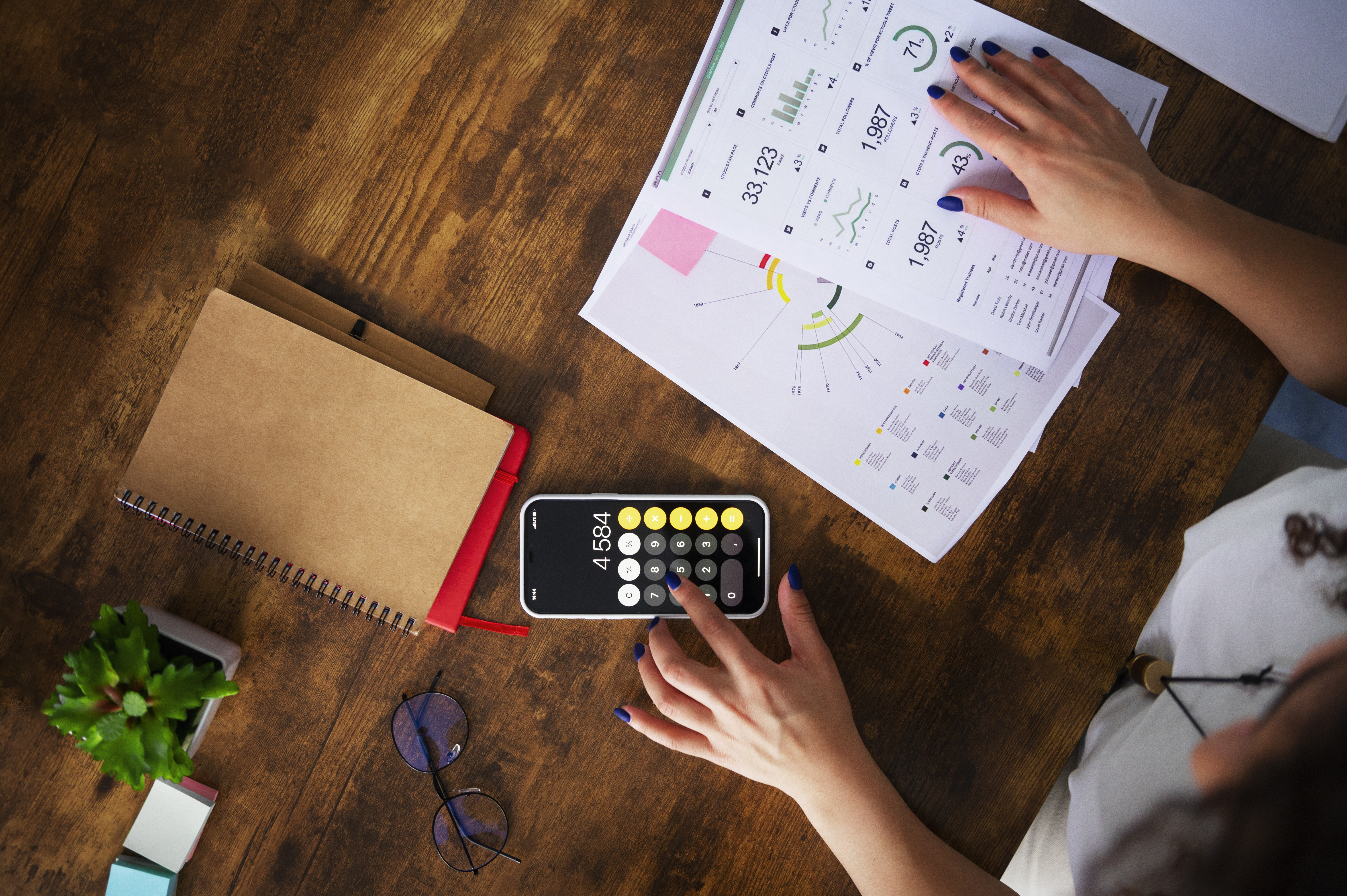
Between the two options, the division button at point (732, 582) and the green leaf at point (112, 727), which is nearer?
the green leaf at point (112, 727)

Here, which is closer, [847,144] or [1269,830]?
[1269,830]

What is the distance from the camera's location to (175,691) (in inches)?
26.8

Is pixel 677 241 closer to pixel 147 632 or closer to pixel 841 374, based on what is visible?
pixel 841 374

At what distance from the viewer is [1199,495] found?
84 cm

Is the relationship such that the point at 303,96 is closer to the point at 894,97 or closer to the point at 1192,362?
the point at 894,97

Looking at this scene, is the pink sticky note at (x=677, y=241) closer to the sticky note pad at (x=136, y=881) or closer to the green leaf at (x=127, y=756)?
the green leaf at (x=127, y=756)

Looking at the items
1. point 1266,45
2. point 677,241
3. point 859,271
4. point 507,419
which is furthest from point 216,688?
point 1266,45

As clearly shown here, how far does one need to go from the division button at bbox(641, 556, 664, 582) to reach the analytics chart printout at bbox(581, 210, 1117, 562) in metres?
0.19

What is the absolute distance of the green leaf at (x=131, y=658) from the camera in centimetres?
67

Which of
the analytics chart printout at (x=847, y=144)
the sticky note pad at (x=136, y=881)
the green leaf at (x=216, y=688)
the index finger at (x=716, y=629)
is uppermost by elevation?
the analytics chart printout at (x=847, y=144)

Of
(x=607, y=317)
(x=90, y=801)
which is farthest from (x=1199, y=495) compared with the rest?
(x=90, y=801)

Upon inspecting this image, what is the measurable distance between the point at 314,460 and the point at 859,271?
643 millimetres

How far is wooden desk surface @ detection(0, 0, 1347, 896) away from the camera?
78 cm

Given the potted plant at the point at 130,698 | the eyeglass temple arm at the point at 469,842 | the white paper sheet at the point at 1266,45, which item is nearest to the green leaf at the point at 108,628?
the potted plant at the point at 130,698
